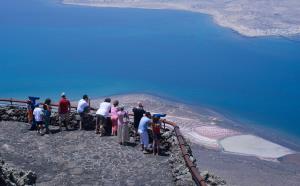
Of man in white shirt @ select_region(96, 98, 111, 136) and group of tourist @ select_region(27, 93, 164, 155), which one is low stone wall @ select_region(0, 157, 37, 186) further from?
man in white shirt @ select_region(96, 98, 111, 136)

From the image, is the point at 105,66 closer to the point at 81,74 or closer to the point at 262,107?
the point at 81,74

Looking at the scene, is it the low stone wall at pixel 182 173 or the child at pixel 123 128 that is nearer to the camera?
the low stone wall at pixel 182 173

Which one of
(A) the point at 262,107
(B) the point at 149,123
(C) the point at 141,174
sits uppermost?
(B) the point at 149,123

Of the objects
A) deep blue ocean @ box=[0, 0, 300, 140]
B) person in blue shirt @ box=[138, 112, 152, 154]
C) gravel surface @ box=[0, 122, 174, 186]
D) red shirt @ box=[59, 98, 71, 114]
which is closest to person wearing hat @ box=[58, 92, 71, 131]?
red shirt @ box=[59, 98, 71, 114]

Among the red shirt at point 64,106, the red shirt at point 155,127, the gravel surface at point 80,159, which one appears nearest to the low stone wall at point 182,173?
the gravel surface at point 80,159

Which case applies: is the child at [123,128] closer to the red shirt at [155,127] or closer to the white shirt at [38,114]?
the red shirt at [155,127]

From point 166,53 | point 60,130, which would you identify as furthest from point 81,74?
point 60,130

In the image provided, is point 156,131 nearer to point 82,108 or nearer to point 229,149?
point 82,108

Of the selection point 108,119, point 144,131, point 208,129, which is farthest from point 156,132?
point 208,129
